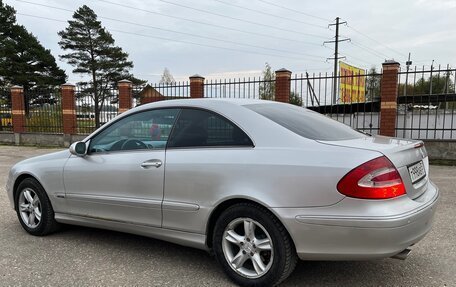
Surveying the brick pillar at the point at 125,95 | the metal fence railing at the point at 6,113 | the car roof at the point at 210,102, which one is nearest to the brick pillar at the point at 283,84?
the brick pillar at the point at 125,95

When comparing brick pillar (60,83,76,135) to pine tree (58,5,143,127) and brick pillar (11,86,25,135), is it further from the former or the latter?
pine tree (58,5,143,127)

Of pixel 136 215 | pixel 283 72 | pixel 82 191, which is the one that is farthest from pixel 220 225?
pixel 283 72

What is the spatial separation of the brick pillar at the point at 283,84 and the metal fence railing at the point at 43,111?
31.2ft

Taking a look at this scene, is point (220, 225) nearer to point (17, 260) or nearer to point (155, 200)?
point (155, 200)

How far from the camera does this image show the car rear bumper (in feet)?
8.78

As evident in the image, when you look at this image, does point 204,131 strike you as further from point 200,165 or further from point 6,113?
point 6,113

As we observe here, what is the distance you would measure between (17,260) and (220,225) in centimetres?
210

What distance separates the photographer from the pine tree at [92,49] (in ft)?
133

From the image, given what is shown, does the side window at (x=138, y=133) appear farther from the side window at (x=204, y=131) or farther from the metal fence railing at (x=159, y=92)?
the metal fence railing at (x=159, y=92)

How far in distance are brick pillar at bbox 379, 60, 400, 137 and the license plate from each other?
26.8 feet

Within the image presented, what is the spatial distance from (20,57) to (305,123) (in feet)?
133

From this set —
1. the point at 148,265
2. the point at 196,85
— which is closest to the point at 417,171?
the point at 148,265

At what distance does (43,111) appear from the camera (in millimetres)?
17375

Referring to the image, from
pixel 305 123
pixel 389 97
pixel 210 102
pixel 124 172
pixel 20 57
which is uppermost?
pixel 20 57
